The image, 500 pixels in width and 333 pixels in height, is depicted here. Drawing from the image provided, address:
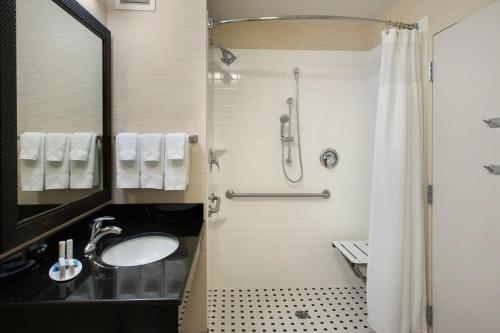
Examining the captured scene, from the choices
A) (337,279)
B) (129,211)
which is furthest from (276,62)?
(337,279)

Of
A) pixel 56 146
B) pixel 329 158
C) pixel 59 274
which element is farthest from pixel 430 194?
pixel 56 146

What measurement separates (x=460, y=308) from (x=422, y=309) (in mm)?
256

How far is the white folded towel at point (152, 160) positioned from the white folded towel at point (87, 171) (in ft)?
0.81

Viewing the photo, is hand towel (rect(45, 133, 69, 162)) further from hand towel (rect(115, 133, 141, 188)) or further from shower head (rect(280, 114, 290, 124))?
shower head (rect(280, 114, 290, 124))

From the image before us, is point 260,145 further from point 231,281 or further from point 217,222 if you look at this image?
point 231,281

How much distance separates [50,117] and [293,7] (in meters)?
1.95

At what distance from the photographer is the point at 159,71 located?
1.66 m

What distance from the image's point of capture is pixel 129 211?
5.43 ft

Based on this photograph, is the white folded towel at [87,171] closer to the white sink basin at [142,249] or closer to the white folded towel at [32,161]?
the white folded towel at [32,161]

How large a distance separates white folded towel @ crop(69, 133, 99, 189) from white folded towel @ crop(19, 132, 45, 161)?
228 mm

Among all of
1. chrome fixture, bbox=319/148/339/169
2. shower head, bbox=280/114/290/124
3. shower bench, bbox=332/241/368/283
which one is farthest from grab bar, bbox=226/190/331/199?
shower head, bbox=280/114/290/124

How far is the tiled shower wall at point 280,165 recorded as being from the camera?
2361mm

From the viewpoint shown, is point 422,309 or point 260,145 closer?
point 422,309

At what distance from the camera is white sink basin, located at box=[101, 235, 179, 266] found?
131 centimetres
